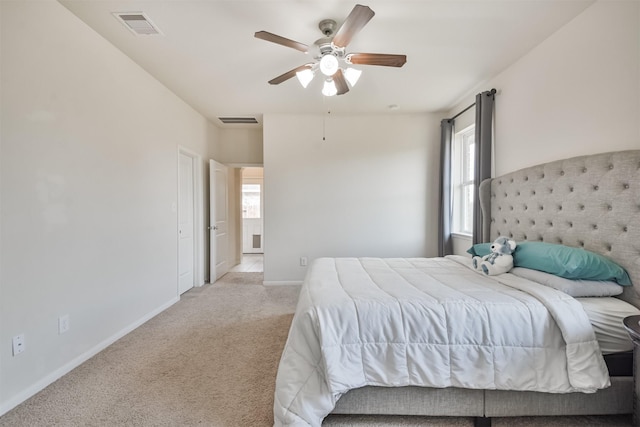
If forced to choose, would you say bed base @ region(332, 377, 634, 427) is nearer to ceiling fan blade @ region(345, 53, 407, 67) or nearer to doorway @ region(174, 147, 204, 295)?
ceiling fan blade @ region(345, 53, 407, 67)

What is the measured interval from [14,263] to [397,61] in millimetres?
2823

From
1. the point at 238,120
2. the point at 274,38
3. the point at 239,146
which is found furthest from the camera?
the point at 239,146

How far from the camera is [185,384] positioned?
1.90 metres

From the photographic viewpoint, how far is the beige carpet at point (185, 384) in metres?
1.57

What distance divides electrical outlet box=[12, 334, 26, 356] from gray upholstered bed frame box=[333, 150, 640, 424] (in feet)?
6.36

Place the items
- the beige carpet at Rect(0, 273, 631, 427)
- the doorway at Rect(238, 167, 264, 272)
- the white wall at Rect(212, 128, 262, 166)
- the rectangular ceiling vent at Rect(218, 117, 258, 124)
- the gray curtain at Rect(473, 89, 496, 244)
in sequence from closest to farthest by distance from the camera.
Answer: the beige carpet at Rect(0, 273, 631, 427)
the gray curtain at Rect(473, 89, 496, 244)
the rectangular ceiling vent at Rect(218, 117, 258, 124)
the white wall at Rect(212, 128, 262, 166)
the doorway at Rect(238, 167, 264, 272)

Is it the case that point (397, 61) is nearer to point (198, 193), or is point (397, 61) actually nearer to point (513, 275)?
point (513, 275)

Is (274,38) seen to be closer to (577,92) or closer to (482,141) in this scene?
(577,92)

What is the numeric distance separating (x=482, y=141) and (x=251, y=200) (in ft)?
20.1

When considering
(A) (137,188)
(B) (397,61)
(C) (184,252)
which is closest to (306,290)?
(B) (397,61)

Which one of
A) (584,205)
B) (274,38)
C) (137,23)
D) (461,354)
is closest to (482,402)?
(461,354)

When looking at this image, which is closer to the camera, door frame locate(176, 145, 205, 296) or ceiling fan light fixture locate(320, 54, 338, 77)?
ceiling fan light fixture locate(320, 54, 338, 77)

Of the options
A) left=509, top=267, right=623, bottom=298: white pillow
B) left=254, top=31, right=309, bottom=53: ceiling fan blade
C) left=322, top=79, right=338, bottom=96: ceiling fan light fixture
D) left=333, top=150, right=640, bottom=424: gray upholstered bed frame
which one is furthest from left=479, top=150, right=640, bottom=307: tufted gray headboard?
left=254, top=31, right=309, bottom=53: ceiling fan blade

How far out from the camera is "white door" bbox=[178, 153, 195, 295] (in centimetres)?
386
